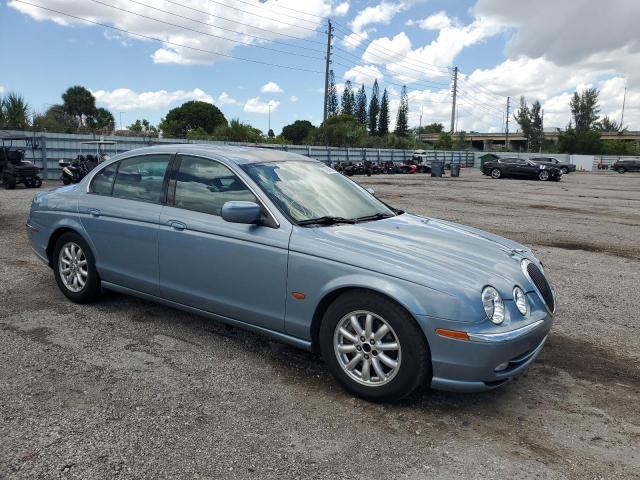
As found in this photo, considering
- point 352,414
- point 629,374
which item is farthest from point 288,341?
point 629,374

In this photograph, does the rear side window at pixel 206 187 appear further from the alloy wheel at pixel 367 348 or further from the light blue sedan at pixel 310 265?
the alloy wheel at pixel 367 348

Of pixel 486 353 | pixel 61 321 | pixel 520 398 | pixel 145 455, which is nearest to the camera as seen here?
pixel 145 455

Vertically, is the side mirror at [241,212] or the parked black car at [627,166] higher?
the parked black car at [627,166]

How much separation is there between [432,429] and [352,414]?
18.5 inches

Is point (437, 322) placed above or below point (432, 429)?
above

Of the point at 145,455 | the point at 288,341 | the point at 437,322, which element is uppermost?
the point at 437,322

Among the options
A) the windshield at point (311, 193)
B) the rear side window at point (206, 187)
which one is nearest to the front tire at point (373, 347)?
the windshield at point (311, 193)

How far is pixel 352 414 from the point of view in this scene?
3.18 m

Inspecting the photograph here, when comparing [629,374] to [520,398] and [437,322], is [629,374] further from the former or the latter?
[437,322]

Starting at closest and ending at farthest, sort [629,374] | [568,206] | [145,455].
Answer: [145,455]
[629,374]
[568,206]

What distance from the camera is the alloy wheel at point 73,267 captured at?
4.96 metres

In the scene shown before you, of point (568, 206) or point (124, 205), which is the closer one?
point (124, 205)

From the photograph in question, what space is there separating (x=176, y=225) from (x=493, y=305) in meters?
2.42

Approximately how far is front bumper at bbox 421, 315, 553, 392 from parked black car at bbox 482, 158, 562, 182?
34018mm
